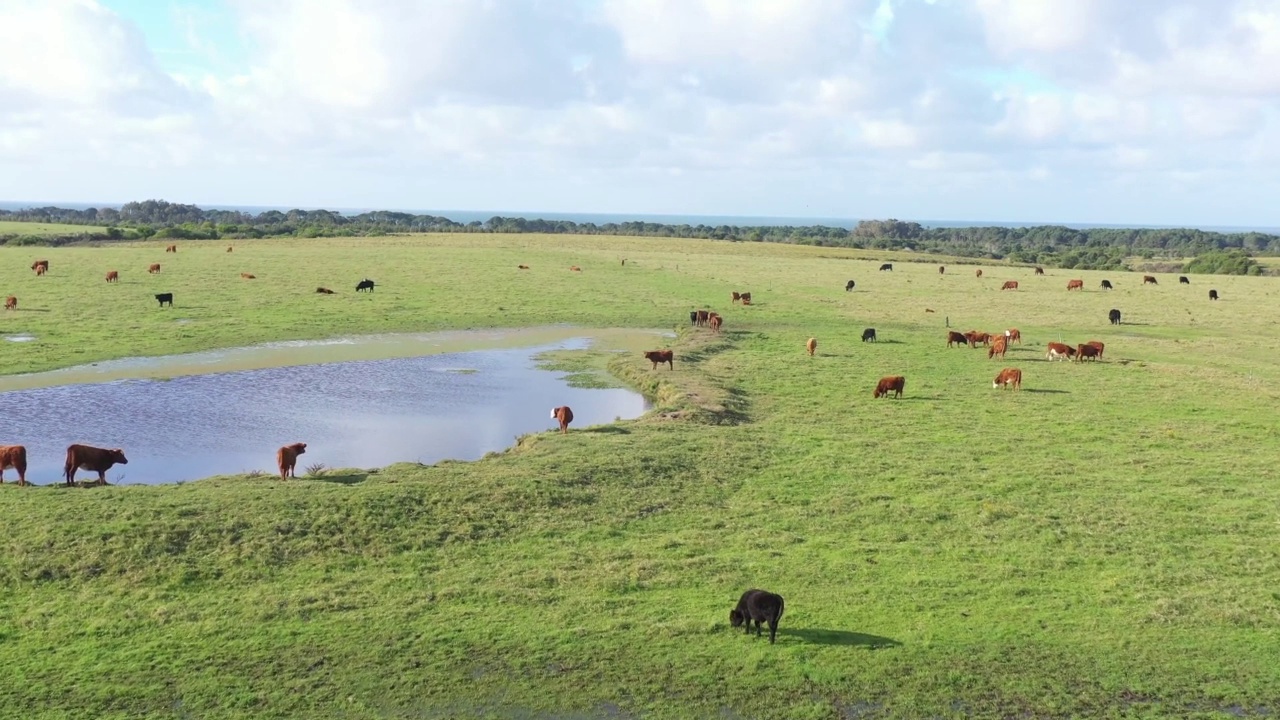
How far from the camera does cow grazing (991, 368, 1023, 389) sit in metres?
29.1

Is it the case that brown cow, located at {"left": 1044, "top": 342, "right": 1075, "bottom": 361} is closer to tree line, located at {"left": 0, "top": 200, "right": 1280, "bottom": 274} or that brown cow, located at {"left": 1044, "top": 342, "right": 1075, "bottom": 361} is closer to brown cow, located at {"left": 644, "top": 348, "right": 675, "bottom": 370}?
brown cow, located at {"left": 644, "top": 348, "right": 675, "bottom": 370}

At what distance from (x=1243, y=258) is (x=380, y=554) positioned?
103 metres

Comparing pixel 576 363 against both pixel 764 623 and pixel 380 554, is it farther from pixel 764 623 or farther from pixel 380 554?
pixel 764 623

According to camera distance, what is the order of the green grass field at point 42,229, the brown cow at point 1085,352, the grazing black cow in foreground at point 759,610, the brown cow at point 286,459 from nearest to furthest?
the grazing black cow in foreground at point 759,610
the brown cow at point 286,459
the brown cow at point 1085,352
the green grass field at point 42,229

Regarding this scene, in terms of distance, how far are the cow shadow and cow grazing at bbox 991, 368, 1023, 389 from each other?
1920 cm

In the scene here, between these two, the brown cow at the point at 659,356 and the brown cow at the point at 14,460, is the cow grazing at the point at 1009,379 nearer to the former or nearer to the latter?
the brown cow at the point at 659,356

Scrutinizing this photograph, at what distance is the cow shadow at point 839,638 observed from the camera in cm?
Answer: 1180

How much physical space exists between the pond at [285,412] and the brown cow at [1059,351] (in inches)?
631

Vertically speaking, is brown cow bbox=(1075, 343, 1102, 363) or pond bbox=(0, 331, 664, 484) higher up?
brown cow bbox=(1075, 343, 1102, 363)

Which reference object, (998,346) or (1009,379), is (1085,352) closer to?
(998,346)

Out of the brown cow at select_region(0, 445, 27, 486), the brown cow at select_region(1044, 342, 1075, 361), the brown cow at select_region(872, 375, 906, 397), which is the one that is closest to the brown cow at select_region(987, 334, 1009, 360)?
the brown cow at select_region(1044, 342, 1075, 361)

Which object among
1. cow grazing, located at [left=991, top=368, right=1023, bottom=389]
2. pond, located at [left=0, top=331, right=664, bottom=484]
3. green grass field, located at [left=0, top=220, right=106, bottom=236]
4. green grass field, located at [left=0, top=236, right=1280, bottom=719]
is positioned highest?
green grass field, located at [left=0, top=220, right=106, bottom=236]

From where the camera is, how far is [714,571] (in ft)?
46.4

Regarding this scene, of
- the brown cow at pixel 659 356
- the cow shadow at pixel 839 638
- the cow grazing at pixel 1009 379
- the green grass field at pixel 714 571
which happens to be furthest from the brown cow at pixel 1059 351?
the cow shadow at pixel 839 638
